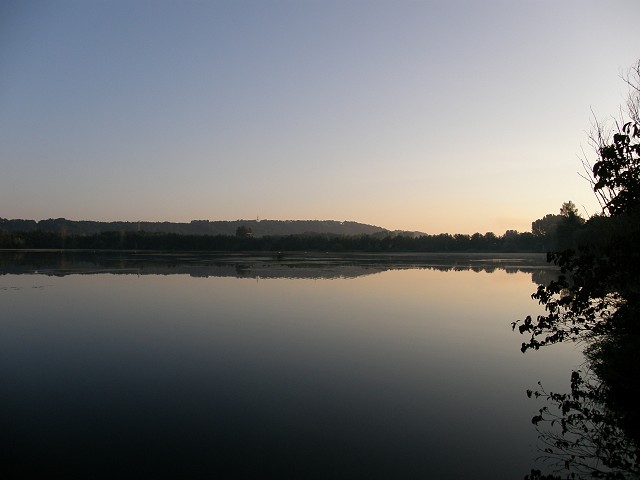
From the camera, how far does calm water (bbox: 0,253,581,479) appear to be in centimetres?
639

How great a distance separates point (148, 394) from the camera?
28.5 feet

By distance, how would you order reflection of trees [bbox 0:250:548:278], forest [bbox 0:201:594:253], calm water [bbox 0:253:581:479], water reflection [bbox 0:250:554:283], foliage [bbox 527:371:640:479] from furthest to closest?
1. forest [bbox 0:201:594:253]
2. reflection of trees [bbox 0:250:548:278]
3. water reflection [bbox 0:250:554:283]
4. calm water [bbox 0:253:581:479]
5. foliage [bbox 527:371:640:479]

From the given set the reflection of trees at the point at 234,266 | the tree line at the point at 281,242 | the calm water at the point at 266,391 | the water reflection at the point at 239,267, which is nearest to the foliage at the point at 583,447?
the calm water at the point at 266,391

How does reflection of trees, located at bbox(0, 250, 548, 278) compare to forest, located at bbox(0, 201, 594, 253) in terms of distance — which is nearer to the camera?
reflection of trees, located at bbox(0, 250, 548, 278)

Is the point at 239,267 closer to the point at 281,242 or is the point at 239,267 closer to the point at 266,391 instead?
the point at 266,391

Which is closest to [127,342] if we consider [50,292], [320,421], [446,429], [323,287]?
[320,421]

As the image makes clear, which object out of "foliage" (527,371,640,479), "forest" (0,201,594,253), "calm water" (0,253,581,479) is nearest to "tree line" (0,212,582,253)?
"forest" (0,201,594,253)

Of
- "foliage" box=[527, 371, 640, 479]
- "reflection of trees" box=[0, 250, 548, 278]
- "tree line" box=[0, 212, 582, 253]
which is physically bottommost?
"foliage" box=[527, 371, 640, 479]

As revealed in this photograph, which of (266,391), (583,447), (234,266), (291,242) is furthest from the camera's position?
(291,242)

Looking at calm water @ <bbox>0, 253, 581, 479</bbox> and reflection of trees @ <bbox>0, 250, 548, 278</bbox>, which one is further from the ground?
reflection of trees @ <bbox>0, 250, 548, 278</bbox>

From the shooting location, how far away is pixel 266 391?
29.4ft

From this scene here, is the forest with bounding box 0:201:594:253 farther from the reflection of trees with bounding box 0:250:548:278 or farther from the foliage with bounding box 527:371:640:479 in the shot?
the foliage with bounding box 527:371:640:479

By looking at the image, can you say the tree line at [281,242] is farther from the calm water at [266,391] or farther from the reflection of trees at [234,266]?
the calm water at [266,391]

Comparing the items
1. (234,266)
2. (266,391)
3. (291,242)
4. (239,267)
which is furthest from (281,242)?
(266,391)
